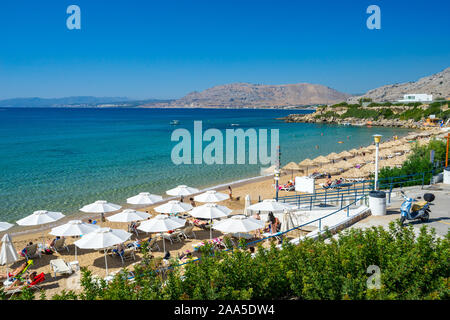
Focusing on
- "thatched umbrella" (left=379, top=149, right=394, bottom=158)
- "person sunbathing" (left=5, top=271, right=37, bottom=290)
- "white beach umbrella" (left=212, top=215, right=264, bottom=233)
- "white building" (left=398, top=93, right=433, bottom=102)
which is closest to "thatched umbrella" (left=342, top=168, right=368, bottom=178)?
"thatched umbrella" (left=379, top=149, right=394, bottom=158)

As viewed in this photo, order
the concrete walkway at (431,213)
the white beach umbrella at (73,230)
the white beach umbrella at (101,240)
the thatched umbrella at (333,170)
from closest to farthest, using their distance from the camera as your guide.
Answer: the concrete walkway at (431,213) < the white beach umbrella at (101,240) < the white beach umbrella at (73,230) < the thatched umbrella at (333,170)

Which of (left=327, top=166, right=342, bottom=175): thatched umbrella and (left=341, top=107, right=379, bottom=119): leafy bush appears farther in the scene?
(left=341, top=107, right=379, bottom=119): leafy bush

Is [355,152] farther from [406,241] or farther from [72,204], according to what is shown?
[406,241]

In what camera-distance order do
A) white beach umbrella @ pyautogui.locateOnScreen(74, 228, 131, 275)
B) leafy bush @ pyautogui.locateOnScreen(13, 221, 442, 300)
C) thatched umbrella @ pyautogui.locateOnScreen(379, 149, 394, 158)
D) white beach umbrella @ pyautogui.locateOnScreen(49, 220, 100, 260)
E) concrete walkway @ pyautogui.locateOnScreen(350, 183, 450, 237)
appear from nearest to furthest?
leafy bush @ pyautogui.locateOnScreen(13, 221, 442, 300) < concrete walkway @ pyautogui.locateOnScreen(350, 183, 450, 237) < white beach umbrella @ pyautogui.locateOnScreen(74, 228, 131, 275) < white beach umbrella @ pyautogui.locateOnScreen(49, 220, 100, 260) < thatched umbrella @ pyautogui.locateOnScreen(379, 149, 394, 158)

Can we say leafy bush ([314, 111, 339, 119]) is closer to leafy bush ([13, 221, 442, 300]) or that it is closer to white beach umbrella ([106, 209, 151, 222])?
white beach umbrella ([106, 209, 151, 222])

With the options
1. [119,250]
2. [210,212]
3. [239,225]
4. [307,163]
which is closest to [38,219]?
[119,250]

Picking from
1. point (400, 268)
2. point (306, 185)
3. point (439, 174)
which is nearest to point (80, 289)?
point (400, 268)

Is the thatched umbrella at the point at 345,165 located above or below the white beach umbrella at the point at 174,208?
above

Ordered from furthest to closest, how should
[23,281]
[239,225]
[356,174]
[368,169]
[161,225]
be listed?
[368,169] → [356,174] → [161,225] → [239,225] → [23,281]

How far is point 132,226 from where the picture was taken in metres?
15.0

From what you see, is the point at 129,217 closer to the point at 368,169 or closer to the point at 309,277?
the point at 309,277

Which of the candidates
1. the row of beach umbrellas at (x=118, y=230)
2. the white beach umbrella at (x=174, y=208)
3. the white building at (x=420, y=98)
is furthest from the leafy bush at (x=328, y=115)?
the white beach umbrella at (x=174, y=208)

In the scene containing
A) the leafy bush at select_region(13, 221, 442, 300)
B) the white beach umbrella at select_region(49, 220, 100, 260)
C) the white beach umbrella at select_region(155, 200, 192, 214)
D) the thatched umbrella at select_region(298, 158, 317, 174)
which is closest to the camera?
A: the leafy bush at select_region(13, 221, 442, 300)

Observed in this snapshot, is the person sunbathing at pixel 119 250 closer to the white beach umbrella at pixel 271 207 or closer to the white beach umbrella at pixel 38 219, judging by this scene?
the white beach umbrella at pixel 38 219
